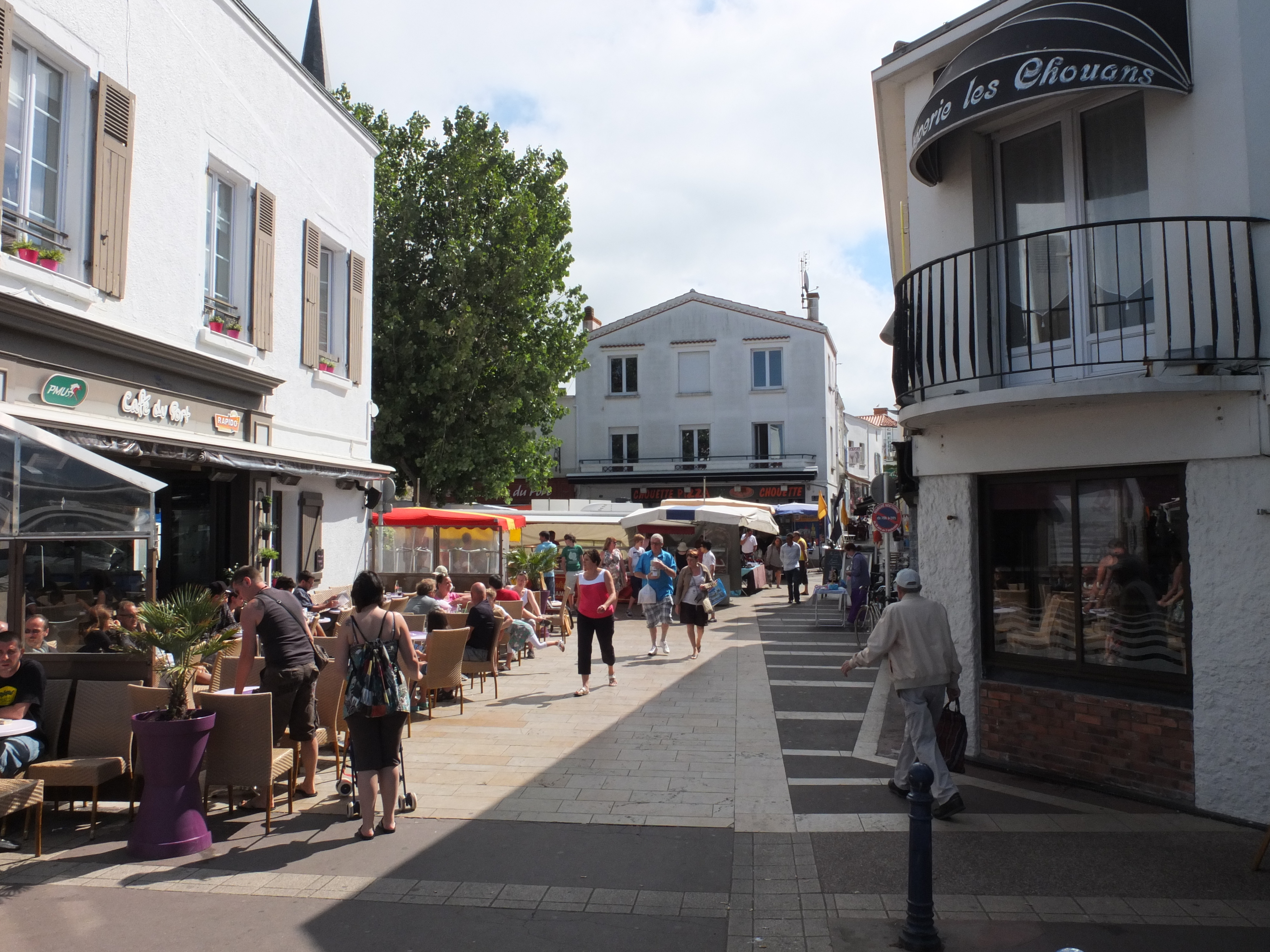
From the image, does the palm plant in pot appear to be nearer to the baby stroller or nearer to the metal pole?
the baby stroller

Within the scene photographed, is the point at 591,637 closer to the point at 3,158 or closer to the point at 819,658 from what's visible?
the point at 819,658

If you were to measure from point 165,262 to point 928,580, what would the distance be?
9.10 metres

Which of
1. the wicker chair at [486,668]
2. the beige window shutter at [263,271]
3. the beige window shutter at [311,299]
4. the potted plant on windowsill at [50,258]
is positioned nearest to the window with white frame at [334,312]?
the beige window shutter at [311,299]

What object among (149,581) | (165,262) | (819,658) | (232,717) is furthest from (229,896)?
(819,658)

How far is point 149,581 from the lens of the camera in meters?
9.09

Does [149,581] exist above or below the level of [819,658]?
above

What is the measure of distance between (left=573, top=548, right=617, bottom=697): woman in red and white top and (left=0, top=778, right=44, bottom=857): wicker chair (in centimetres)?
589

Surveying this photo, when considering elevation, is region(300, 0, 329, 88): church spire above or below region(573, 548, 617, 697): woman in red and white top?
above

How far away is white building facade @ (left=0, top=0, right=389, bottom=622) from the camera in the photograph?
29.7 feet

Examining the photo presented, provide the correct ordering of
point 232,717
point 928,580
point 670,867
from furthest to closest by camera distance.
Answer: point 928,580
point 232,717
point 670,867

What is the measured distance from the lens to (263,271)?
1307cm

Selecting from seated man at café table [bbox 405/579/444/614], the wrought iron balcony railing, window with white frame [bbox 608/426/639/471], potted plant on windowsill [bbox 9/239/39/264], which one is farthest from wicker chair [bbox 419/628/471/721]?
window with white frame [bbox 608/426/639/471]

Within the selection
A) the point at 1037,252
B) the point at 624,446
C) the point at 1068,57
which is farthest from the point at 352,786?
the point at 624,446

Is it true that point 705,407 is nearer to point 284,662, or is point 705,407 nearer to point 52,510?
point 52,510
